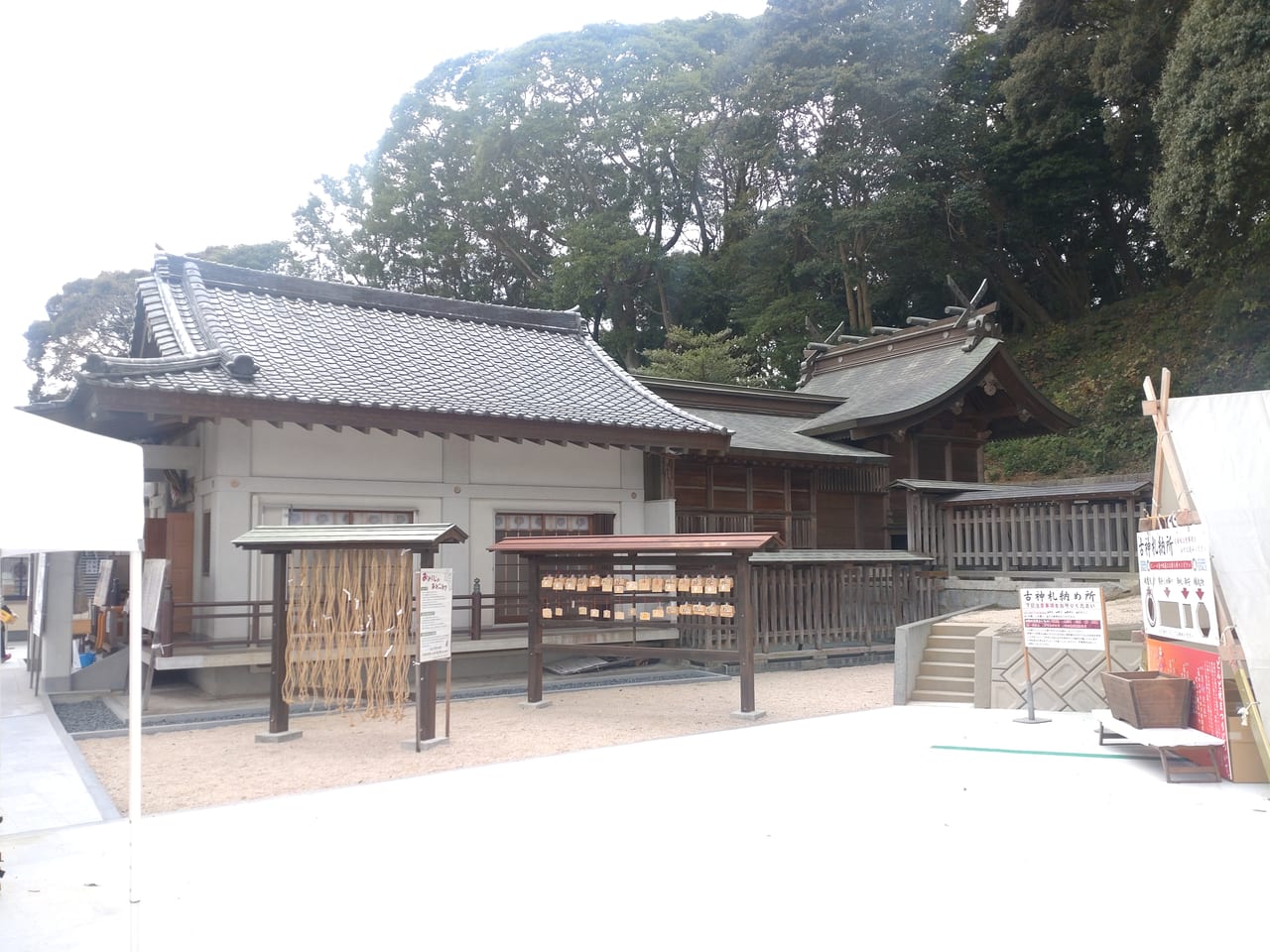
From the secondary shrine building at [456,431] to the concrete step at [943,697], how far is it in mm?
4968

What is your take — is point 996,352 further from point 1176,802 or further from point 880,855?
point 880,855

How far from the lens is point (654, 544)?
1027 centimetres

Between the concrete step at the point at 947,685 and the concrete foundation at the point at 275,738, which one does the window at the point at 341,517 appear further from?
the concrete step at the point at 947,685

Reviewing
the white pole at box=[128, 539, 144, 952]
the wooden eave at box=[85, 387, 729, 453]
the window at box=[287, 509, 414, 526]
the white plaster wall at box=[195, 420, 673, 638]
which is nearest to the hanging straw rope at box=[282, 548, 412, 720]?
the wooden eave at box=[85, 387, 729, 453]

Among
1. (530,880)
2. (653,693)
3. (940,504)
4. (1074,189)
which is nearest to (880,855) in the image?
(530,880)

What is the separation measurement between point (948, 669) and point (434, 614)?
6422mm

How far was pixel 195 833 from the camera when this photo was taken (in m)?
5.93

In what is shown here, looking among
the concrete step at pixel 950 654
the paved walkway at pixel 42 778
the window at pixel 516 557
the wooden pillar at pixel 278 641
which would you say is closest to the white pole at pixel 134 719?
the paved walkway at pixel 42 778

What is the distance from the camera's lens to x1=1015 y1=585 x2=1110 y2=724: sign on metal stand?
29.2ft

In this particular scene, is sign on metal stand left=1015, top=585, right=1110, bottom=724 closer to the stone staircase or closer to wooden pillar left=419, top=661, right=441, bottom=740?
the stone staircase

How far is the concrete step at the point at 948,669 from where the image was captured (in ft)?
37.3

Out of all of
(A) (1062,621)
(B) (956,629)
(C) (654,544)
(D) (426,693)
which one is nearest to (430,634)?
(D) (426,693)

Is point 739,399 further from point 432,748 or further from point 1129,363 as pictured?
point 1129,363

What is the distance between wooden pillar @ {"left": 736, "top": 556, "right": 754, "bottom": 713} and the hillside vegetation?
1808 centimetres
